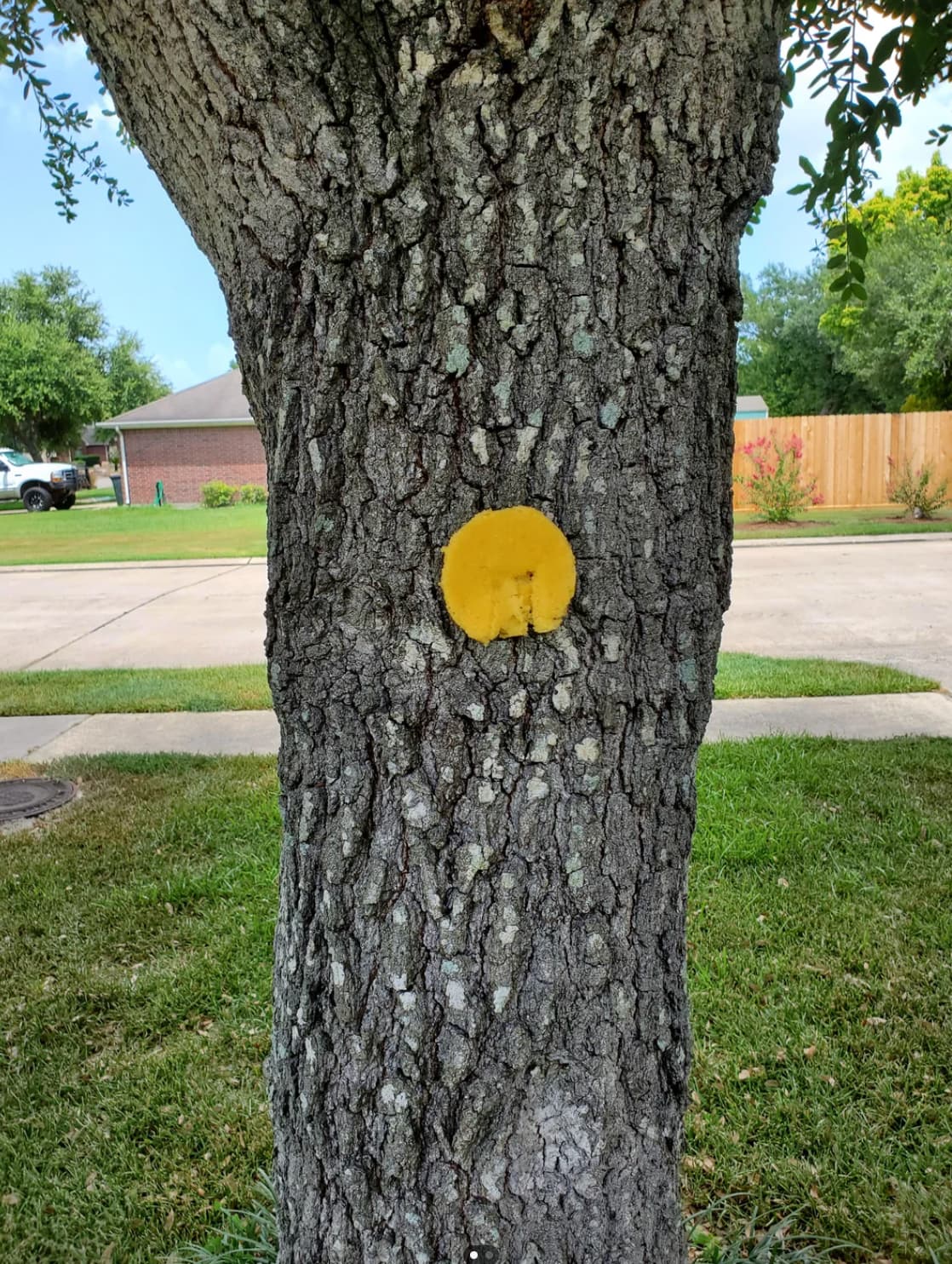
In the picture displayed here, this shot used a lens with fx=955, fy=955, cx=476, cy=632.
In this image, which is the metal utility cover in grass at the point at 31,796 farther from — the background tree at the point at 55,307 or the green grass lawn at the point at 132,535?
the background tree at the point at 55,307

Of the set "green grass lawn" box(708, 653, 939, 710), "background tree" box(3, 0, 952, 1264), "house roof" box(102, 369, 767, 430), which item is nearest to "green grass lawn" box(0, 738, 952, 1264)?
"background tree" box(3, 0, 952, 1264)

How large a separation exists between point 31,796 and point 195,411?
90.6 ft

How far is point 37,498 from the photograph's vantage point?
2961 centimetres

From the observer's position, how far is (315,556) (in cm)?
133

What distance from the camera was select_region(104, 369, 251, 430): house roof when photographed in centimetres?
2958

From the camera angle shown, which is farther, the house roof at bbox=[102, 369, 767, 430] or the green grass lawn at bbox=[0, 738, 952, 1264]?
the house roof at bbox=[102, 369, 767, 430]

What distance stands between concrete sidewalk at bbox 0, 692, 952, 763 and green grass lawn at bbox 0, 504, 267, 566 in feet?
30.8

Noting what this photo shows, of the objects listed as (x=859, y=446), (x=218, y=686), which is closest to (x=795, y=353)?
(x=859, y=446)

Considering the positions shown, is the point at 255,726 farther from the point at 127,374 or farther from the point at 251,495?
the point at 127,374

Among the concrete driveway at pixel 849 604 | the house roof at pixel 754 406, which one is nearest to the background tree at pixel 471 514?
the concrete driveway at pixel 849 604

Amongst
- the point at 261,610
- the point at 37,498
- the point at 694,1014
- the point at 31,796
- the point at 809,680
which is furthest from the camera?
the point at 37,498

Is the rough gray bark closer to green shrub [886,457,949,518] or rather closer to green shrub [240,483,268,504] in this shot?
green shrub [886,457,949,518]

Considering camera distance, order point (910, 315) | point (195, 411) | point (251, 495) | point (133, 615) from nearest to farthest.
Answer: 1. point (133, 615)
2. point (910, 315)
3. point (251, 495)
4. point (195, 411)

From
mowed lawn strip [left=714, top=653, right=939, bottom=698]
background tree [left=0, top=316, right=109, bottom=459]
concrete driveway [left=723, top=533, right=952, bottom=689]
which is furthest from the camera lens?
background tree [left=0, top=316, right=109, bottom=459]
